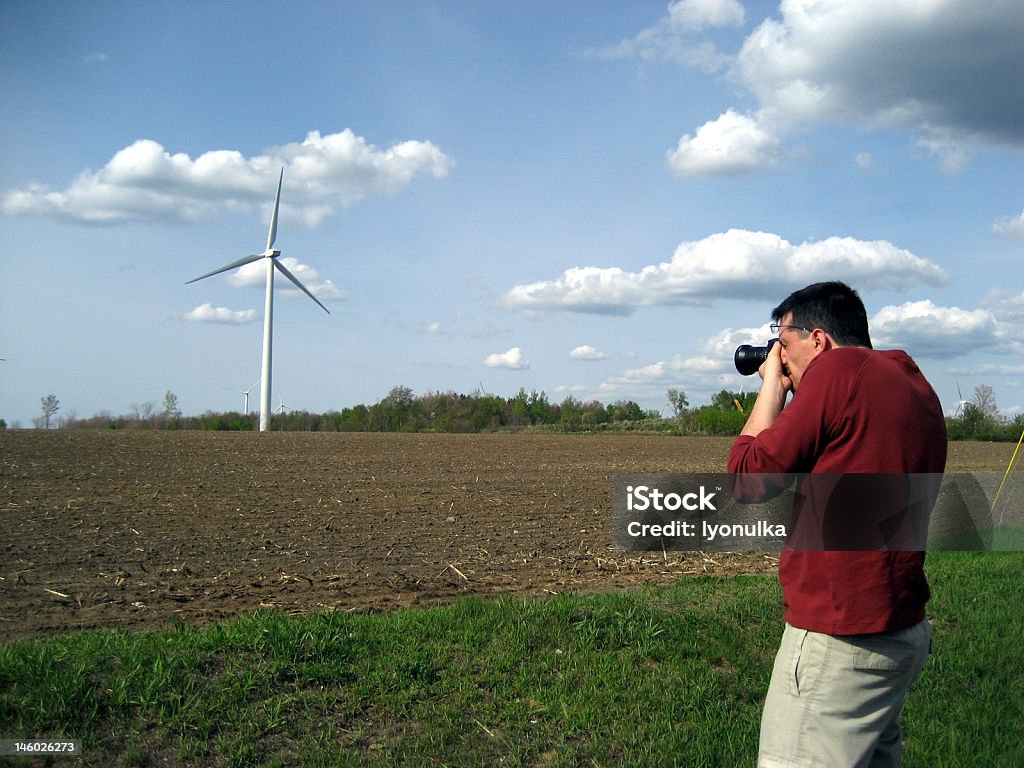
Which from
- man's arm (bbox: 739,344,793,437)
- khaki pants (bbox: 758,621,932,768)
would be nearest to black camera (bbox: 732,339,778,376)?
man's arm (bbox: 739,344,793,437)

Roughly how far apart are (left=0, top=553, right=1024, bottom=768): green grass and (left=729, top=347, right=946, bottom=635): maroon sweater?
2.32 metres

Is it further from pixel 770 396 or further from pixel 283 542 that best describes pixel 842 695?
pixel 283 542

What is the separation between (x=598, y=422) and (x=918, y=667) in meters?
67.0

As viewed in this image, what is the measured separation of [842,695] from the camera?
233cm

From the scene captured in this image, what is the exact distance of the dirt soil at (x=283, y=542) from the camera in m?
7.08

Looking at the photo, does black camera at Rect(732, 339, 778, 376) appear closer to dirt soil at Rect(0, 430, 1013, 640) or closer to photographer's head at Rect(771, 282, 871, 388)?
photographer's head at Rect(771, 282, 871, 388)

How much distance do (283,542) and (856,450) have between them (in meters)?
8.73

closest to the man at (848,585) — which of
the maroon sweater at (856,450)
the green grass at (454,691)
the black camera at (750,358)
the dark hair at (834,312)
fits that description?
the maroon sweater at (856,450)

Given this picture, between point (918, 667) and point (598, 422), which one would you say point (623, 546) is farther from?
point (598, 422)

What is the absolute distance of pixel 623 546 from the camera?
10656 millimetres

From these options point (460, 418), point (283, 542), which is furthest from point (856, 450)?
point (460, 418)

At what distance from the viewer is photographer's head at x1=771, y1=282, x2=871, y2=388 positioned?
8.39 ft

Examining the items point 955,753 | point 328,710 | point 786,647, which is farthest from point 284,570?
point 786,647

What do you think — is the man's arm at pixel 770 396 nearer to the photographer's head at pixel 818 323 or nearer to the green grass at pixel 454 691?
the photographer's head at pixel 818 323
